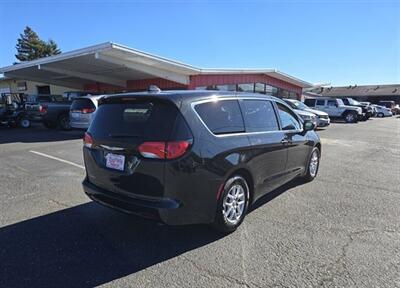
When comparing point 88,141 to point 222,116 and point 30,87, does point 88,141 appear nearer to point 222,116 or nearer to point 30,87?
point 222,116

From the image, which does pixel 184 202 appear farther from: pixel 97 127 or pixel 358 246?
pixel 358 246

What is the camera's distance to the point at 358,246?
3.57 m

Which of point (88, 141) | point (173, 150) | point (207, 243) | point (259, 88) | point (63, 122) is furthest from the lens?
point (259, 88)

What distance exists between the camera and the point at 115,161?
3566mm

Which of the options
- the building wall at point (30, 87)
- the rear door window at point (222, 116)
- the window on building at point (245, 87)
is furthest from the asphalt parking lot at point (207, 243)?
the building wall at point (30, 87)

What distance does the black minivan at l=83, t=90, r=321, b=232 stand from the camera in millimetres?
3260

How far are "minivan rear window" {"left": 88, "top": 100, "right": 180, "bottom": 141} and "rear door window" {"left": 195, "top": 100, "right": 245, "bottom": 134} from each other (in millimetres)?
414

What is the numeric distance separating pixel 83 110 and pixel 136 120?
1012 cm

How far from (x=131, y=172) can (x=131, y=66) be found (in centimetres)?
1468

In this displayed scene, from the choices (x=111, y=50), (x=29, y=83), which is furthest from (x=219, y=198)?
(x=29, y=83)

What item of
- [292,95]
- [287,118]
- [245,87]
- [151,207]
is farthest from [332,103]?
[151,207]

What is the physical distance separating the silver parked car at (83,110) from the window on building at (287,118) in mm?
9122

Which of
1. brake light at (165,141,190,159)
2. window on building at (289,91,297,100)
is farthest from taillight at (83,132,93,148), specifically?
window on building at (289,91,297,100)

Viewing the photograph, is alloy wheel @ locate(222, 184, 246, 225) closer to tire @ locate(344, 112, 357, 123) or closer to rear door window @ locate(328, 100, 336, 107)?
→ tire @ locate(344, 112, 357, 123)
